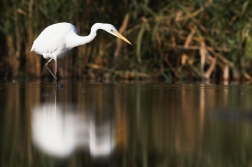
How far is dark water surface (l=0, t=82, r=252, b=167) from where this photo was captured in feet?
11.4

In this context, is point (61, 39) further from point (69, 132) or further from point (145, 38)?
point (69, 132)

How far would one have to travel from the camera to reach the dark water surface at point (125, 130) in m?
3.46

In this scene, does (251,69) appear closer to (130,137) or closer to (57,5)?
(57,5)

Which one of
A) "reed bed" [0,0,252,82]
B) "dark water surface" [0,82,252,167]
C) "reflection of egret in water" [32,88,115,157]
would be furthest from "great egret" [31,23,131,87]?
"reflection of egret in water" [32,88,115,157]

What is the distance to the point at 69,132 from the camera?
14.4 feet

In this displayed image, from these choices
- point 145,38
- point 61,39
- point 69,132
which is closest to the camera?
point 69,132

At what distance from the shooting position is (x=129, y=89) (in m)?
8.59

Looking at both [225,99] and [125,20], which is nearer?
[225,99]

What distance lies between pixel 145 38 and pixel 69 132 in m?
6.98

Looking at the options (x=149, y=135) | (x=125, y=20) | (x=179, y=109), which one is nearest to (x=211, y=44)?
(x=125, y=20)

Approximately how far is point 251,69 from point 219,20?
0.91 metres

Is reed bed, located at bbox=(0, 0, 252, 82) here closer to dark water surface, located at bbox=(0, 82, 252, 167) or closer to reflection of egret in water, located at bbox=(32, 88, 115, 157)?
dark water surface, located at bbox=(0, 82, 252, 167)

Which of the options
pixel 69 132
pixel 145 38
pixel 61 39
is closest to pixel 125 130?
pixel 69 132

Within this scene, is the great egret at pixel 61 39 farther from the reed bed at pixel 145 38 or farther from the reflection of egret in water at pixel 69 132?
the reflection of egret in water at pixel 69 132
